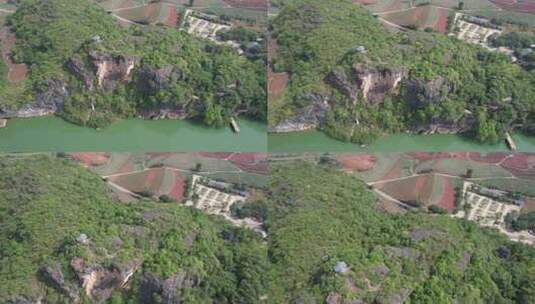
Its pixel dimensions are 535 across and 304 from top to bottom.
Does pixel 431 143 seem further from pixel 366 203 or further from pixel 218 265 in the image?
pixel 218 265

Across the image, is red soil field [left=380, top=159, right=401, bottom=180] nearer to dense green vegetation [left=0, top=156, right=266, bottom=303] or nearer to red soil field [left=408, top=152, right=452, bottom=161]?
red soil field [left=408, top=152, right=452, bottom=161]

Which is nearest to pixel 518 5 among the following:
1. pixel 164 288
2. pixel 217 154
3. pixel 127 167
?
pixel 217 154

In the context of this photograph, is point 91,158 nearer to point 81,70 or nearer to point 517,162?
point 81,70

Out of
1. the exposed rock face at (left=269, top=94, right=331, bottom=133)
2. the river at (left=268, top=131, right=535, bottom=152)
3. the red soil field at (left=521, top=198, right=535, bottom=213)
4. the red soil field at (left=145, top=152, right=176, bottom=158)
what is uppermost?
the exposed rock face at (left=269, top=94, right=331, bottom=133)

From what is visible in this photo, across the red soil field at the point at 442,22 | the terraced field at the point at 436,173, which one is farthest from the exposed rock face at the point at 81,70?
the red soil field at the point at 442,22

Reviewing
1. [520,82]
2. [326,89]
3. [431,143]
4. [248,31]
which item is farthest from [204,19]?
[520,82]

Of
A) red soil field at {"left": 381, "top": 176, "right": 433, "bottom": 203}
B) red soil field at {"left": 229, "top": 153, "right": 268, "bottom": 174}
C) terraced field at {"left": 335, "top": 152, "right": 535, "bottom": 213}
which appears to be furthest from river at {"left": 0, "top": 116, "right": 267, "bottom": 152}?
red soil field at {"left": 381, "top": 176, "right": 433, "bottom": 203}
